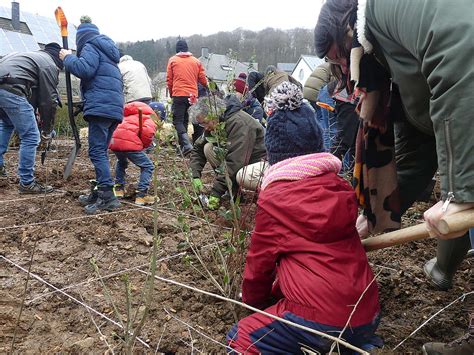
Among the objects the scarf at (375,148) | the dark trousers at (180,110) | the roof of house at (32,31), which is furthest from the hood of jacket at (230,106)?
the roof of house at (32,31)

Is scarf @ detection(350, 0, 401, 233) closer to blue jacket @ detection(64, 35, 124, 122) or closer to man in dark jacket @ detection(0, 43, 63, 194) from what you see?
blue jacket @ detection(64, 35, 124, 122)

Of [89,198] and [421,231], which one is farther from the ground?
[421,231]

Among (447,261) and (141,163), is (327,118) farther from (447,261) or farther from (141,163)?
(447,261)

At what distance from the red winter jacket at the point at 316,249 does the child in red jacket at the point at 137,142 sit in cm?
251

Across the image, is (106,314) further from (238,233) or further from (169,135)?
(169,135)

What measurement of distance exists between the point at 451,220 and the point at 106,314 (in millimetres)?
1615

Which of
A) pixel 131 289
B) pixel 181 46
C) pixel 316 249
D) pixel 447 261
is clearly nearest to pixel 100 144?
pixel 131 289

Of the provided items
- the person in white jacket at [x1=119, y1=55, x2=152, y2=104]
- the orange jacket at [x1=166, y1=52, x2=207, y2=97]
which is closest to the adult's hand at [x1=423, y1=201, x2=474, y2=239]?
the orange jacket at [x1=166, y1=52, x2=207, y2=97]

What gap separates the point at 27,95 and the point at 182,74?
284 centimetres

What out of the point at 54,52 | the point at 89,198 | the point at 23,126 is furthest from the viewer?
the point at 54,52

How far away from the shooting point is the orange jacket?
6.80 metres

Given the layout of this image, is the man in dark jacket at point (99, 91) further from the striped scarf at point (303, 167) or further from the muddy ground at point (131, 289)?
the striped scarf at point (303, 167)

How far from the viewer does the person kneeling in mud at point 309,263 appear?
1.51 metres

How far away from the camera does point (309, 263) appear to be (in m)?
1.55
